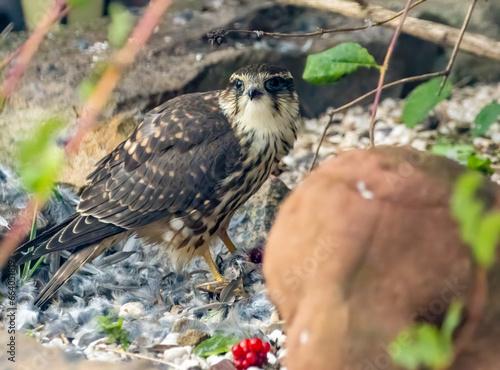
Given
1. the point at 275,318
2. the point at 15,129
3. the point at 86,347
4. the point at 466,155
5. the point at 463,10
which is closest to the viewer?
the point at 466,155

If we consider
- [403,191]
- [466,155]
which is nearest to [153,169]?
[466,155]

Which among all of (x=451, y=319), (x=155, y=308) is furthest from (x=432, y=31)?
(x=451, y=319)

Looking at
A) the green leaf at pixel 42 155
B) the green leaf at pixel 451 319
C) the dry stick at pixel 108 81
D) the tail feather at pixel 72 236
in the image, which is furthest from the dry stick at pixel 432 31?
the green leaf at pixel 42 155

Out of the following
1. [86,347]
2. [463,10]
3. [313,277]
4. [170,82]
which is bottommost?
[86,347]

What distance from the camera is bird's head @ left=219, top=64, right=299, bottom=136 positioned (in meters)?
2.77

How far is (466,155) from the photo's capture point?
7.68 ft

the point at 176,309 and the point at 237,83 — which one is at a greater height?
Answer: the point at 237,83

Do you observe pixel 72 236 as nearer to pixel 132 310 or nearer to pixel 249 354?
pixel 132 310

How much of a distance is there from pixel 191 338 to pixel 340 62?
50.8 inches

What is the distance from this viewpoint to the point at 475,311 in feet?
4.54

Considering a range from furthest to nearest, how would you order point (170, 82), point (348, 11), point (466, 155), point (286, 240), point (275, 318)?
point (170, 82), point (348, 11), point (275, 318), point (466, 155), point (286, 240)

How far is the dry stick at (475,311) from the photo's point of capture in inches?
54.7

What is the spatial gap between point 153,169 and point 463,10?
10.3 ft

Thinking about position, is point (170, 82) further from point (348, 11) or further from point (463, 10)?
point (463, 10)
